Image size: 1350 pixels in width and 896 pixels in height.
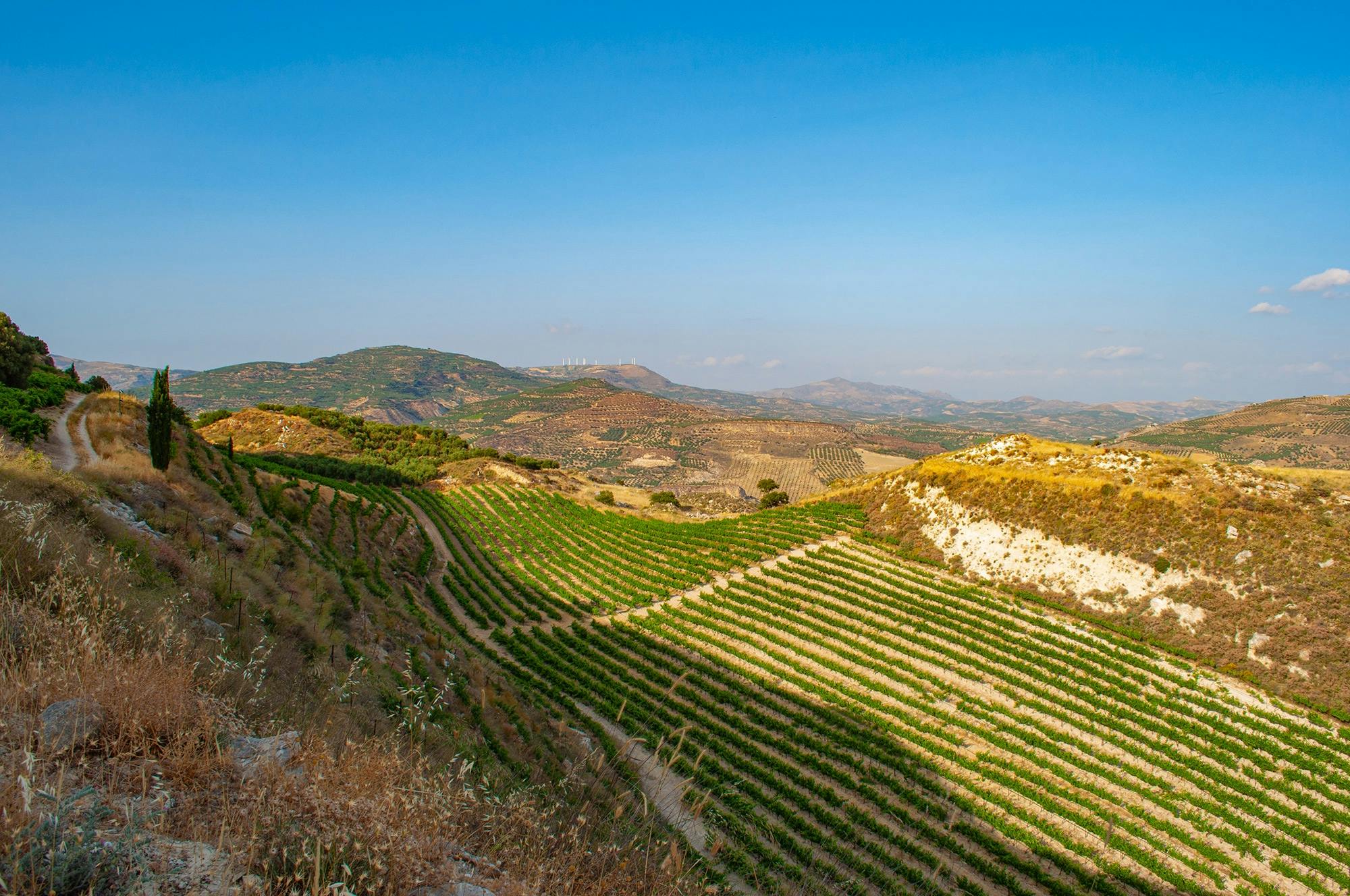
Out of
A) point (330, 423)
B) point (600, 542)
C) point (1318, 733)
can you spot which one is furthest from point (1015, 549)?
point (330, 423)

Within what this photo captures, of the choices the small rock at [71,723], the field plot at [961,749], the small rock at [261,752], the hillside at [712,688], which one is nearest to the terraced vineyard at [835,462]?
the hillside at [712,688]

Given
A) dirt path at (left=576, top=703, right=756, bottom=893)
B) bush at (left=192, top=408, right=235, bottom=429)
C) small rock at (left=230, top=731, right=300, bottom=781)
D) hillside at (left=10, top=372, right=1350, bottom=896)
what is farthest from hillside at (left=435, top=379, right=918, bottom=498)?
small rock at (left=230, top=731, right=300, bottom=781)

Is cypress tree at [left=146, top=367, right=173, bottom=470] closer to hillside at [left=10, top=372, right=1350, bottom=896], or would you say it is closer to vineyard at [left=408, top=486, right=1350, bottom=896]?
hillside at [left=10, top=372, right=1350, bottom=896]

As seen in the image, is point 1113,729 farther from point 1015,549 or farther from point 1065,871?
point 1015,549

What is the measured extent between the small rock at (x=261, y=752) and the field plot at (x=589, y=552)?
24989mm

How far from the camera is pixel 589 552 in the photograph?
130ft

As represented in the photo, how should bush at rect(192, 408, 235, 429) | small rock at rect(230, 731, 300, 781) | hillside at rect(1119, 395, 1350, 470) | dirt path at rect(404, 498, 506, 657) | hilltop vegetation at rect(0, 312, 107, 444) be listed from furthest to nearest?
hillside at rect(1119, 395, 1350, 470) < bush at rect(192, 408, 235, 429) < dirt path at rect(404, 498, 506, 657) < hilltop vegetation at rect(0, 312, 107, 444) < small rock at rect(230, 731, 300, 781)

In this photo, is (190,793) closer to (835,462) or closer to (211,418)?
(211,418)

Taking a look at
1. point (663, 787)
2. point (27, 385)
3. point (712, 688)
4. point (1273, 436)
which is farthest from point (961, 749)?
point (1273, 436)

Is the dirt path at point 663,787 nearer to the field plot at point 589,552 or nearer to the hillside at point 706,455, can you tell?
the field plot at point 589,552

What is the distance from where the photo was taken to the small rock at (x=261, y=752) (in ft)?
14.4

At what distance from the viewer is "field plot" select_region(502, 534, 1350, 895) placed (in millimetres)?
14070

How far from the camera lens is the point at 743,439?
184750 mm

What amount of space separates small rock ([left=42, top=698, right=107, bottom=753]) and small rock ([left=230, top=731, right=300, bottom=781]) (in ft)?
2.96
